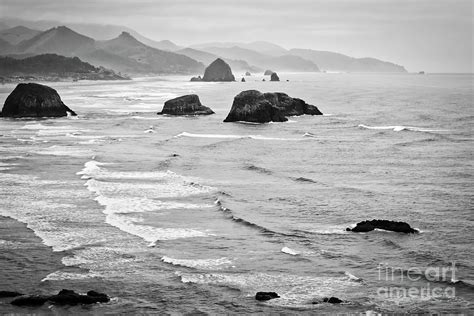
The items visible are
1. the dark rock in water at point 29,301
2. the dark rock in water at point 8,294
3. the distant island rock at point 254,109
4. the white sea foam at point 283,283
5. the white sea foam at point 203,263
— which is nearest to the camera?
the dark rock in water at point 29,301

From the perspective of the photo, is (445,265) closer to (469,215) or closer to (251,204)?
(469,215)

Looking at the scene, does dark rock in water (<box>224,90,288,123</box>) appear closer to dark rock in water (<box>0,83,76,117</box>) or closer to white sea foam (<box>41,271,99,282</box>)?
dark rock in water (<box>0,83,76,117</box>)

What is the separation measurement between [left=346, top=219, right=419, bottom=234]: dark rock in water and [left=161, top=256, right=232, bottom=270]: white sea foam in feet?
19.3

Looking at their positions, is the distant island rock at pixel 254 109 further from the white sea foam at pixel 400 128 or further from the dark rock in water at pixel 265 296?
the dark rock in water at pixel 265 296

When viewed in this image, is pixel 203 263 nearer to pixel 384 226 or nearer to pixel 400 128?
pixel 384 226

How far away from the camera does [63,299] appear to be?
14.7 m

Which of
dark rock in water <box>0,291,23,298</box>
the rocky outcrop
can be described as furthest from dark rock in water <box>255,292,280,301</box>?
dark rock in water <box>0,291,23,298</box>

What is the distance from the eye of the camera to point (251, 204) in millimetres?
26906

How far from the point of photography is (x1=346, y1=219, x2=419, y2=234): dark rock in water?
71.3ft

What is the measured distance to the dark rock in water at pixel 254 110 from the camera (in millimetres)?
66188

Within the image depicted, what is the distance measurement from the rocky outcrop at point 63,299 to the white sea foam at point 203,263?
3714 millimetres

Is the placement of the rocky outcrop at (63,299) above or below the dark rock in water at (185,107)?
below

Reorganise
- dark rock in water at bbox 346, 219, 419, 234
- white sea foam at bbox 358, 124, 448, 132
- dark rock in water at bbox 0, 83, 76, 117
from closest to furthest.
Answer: dark rock in water at bbox 346, 219, 419, 234, white sea foam at bbox 358, 124, 448, 132, dark rock in water at bbox 0, 83, 76, 117

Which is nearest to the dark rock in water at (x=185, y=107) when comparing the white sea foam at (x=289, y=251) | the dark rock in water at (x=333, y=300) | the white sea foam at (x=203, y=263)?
the white sea foam at (x=289, y=251)
